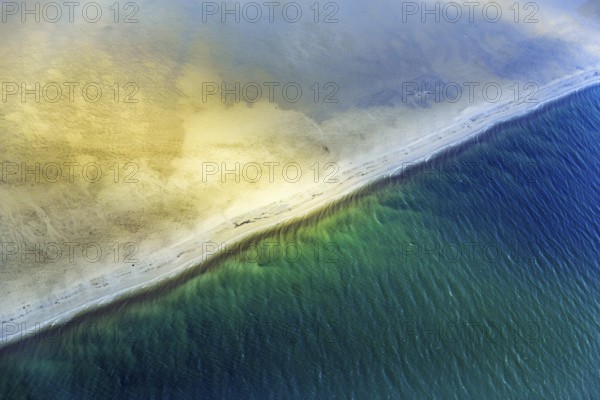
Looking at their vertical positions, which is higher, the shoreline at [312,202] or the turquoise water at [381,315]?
the shoreline at [312,202]

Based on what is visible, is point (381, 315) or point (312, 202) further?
point (312, 202)

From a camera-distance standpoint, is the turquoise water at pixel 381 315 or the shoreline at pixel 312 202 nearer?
the turquoise water at pixel 381 315

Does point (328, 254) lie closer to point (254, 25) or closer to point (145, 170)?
point (145, 170)

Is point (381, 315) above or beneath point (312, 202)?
beneath

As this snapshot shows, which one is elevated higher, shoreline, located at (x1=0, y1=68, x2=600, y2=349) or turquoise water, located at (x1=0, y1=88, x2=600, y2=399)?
→ shoreline, located at (x1=0, y1=68, x2=600, y2=349)
